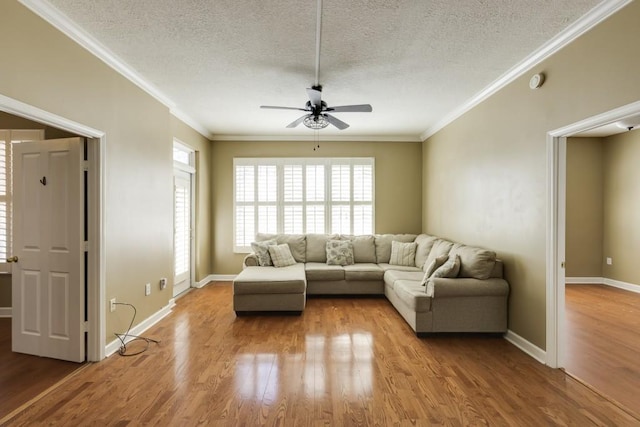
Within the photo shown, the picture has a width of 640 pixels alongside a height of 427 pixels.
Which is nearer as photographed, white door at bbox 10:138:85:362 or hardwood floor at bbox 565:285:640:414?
hardwood floor at bbox 565:285:640:414

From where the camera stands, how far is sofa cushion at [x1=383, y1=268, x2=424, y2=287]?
14.6 feet

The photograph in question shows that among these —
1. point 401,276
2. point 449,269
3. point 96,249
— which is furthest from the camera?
point 401,276

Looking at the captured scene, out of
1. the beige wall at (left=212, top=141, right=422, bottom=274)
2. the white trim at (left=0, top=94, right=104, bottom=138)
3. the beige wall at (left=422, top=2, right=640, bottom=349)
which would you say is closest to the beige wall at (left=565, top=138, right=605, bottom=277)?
the beige wall at (left=212, top=141, right=422, bottom=274)

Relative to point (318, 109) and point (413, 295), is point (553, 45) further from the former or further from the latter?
point (413, 295)

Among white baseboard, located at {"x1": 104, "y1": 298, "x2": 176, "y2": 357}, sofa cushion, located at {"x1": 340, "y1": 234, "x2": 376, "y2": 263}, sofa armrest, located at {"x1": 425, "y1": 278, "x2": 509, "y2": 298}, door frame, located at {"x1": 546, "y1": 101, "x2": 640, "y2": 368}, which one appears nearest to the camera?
door frame, located at {"x1": 546, "y1": 101, "x2": 640, "y2": 368}

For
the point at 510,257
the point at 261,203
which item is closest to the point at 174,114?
the point at 261,203

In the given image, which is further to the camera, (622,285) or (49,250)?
(622,285)

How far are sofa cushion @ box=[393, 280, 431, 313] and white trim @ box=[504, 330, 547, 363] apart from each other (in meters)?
0.90

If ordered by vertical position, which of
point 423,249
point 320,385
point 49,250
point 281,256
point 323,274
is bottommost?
point 320,385

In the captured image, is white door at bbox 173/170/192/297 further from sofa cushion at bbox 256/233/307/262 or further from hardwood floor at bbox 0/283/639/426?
hardwood floor at bbox 0/283/639/426

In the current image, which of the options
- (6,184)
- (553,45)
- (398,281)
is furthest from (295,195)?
(553,45)

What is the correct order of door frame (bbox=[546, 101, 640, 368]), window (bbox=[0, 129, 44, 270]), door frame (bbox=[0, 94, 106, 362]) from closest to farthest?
1. door frame (bbox=[546, 101, 640, 368])
2. door frame (bbox=[0, 94, 106, 362])
3. window (bbox=[0, 129, 44, 270])

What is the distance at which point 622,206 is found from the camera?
571 centimetres

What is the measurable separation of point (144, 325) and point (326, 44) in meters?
3.58
